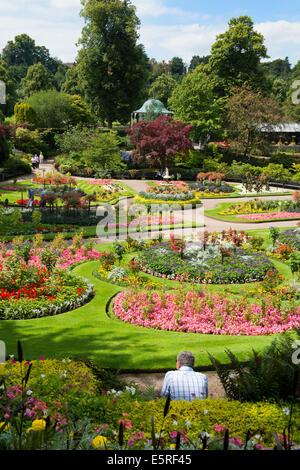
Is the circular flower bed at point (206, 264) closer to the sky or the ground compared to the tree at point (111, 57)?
closer to the ground

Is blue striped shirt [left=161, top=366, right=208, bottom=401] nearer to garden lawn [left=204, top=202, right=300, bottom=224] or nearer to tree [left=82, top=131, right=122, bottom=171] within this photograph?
garden lawn [left=204, top=202, right=300, bottom=224]

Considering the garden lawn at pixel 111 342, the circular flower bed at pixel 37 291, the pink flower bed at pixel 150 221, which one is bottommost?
the garden lawn at pixel 111 342

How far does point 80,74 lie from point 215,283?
1990 inches

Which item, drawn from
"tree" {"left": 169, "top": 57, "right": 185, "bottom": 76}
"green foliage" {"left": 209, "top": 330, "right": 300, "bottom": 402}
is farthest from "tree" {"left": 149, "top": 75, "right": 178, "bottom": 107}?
"green foliage" {"left": 209, "top": 330, "right": 300, "bottom": 402}

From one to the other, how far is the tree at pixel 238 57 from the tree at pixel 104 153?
832 inches

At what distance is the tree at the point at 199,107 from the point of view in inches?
1795

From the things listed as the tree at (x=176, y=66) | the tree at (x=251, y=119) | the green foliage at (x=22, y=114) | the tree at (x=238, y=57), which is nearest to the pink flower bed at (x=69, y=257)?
the tree at (x=251, y=119)

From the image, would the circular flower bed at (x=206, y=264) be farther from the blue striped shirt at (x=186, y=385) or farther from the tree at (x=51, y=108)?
the tree at (x=51, y=108)

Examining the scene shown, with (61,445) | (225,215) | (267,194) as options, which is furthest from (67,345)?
(267,194)

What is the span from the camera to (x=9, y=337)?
8.61m

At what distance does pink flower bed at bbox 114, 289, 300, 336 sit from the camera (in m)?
9.80

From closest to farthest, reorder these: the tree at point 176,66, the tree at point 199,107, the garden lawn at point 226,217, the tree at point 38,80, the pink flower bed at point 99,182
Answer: the garden lawn at point 226,217 < the pink flower bed at point 99,182 < the tree at point 199,107 < the tree at point 38,80 < the tree at point 176,66

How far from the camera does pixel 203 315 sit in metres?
10.2

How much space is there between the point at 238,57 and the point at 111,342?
52.1 meters
